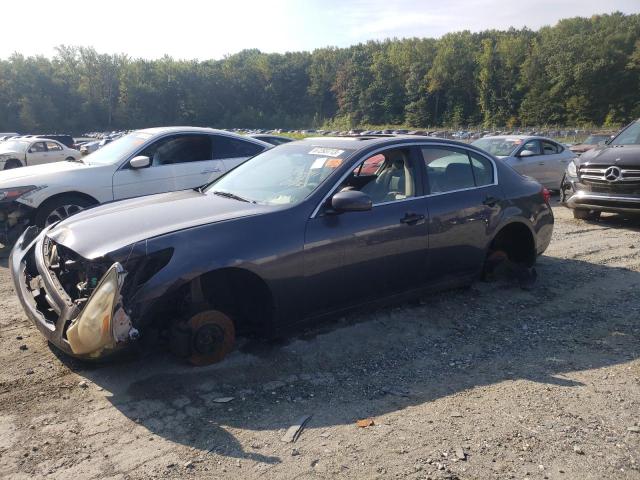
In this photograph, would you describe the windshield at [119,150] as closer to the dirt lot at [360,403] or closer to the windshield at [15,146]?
the dirt lot at [360,403]

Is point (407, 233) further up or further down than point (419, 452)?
further up

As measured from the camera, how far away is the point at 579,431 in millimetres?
3115

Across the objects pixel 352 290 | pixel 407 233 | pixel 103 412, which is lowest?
pixel 103 412

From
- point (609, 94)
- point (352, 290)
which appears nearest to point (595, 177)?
point (352, 290)

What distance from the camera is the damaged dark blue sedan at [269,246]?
3.44 meters

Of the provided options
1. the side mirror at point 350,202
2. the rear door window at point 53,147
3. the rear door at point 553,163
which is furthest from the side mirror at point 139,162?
the rear door window at point 53,147

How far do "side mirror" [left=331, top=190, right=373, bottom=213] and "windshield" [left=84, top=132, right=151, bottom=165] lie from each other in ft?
15.7

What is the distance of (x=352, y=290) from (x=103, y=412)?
199 centimetres

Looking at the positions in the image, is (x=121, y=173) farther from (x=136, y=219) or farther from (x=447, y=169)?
(x=447, y=169)

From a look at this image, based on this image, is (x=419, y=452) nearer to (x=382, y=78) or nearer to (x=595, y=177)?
(x=595, y=177)

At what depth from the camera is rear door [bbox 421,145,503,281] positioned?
16.0 feet

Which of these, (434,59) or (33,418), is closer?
(33,418)

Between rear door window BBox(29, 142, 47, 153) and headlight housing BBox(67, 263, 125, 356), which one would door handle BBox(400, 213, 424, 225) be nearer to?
headlight housing BBox(67, 263, 125, 356)

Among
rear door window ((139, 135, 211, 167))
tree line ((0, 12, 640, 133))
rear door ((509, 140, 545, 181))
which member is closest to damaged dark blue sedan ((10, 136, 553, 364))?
rear door window ((139, 135, 211, 167))
